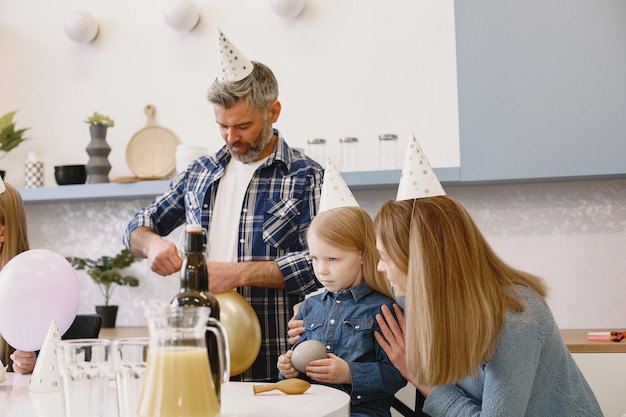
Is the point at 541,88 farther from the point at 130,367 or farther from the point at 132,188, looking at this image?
the point at 130,367

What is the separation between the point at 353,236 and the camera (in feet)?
6.76

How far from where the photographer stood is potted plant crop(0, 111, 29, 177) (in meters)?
3.60

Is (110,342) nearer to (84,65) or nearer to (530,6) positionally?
(530,6)

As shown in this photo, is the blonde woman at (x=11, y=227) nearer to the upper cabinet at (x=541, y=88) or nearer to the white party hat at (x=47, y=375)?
the white party hat at (x=47, y=375)

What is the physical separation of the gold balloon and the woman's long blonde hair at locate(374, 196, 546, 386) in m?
0.43

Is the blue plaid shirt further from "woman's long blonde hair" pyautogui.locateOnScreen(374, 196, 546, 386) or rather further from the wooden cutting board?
the wooden cutting board

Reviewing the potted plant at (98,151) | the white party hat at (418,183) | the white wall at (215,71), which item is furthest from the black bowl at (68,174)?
the white party hat at (418,183)

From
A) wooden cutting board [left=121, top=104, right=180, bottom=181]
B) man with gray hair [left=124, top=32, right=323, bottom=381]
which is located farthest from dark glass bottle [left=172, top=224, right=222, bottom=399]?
wooden cutting board [left=121, top=104, right=180, bottom=181]

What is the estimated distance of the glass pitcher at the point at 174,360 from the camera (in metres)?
1.15

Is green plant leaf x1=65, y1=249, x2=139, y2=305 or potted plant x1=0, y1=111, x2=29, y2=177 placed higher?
potted plant x1=0, y1=111, x2=29, y2=177

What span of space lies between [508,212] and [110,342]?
2290 millimetres

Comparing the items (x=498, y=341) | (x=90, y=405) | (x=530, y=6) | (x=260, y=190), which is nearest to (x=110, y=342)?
(x=90, y=405)

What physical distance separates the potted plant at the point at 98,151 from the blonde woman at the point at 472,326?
81.7 inches

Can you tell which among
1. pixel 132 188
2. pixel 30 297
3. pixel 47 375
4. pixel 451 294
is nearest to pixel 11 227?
pixel 30 297
